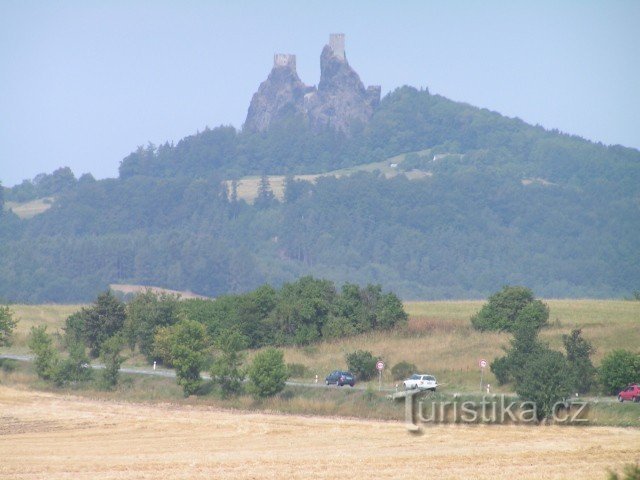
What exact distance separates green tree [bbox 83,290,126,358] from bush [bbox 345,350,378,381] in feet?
67.7

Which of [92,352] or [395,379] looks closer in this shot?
[395,379]

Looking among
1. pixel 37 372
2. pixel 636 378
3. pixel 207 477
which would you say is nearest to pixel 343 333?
pixel 37 372

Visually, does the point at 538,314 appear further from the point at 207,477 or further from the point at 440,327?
the point at 207,477

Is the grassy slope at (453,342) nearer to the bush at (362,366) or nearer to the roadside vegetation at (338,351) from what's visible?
the roadside vegetation at (338,351)

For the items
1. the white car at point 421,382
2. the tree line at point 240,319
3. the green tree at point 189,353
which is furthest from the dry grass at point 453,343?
the green tree at point 189,353

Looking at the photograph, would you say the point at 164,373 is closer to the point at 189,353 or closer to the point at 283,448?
the point at 189,353

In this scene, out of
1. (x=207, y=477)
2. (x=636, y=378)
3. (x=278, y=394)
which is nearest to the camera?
(x=207, y=477)

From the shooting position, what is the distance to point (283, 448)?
3750 cm

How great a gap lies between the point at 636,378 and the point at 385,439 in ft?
52.3

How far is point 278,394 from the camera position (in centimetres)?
5369

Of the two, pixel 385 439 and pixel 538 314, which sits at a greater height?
pixel 538 314

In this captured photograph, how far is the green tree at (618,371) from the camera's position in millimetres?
50688

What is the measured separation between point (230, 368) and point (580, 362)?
1637cm

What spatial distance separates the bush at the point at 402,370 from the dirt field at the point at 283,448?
1268 cm
